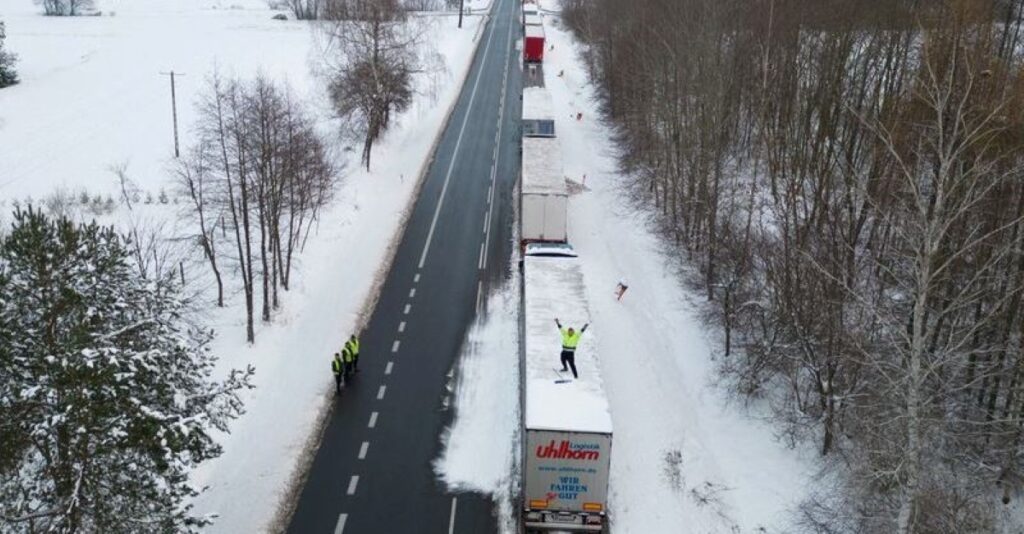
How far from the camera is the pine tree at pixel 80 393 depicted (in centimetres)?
1470

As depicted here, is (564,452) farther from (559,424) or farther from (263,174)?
(263,174)

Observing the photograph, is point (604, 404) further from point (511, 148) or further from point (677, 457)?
point (511, 148)

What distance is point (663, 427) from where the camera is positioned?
89.8ft

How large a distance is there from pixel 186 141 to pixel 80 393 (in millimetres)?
49549

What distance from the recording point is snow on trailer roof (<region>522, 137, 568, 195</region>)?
132 ft

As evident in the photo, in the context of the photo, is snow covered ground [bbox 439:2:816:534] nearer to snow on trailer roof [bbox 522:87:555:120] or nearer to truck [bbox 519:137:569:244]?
truck [bbox 519:137:569:244]

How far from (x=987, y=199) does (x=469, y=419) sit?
1679 centimetres

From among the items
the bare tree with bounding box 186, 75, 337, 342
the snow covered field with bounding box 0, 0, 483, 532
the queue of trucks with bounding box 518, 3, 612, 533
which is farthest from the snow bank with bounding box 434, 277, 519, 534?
the bare tree with bounding box 186, 75, 337, 342

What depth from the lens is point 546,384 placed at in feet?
77.3

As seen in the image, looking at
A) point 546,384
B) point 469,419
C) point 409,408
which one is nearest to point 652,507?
point 546,384

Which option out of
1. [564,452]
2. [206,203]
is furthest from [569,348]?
[206,203]

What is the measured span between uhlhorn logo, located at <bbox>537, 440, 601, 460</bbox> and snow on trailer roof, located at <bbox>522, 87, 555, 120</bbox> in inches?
1318

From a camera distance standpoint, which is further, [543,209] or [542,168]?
[542,168]

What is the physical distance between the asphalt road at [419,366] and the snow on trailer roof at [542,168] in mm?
3474
